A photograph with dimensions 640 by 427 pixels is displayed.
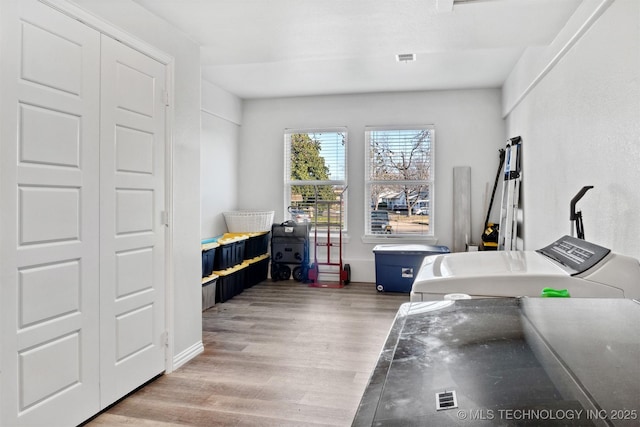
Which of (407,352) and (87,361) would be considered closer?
(407,352)

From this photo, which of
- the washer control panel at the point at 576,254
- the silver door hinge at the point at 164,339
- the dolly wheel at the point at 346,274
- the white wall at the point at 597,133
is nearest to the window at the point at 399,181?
the dolly wheel at the point at 346,274

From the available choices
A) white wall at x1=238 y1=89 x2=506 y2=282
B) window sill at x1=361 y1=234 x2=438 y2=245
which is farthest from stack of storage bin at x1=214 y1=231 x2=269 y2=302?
window sill at x1=361 y1=234 x2=438 y2=245

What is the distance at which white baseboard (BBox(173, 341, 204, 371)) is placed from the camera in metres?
2.98

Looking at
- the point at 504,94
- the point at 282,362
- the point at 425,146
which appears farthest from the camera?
the point at 425,146

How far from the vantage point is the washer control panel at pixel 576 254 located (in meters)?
1.84

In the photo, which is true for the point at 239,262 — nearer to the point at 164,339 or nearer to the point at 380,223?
the point at 380,223

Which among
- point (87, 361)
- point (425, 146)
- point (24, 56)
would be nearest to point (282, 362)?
point (87, 361)

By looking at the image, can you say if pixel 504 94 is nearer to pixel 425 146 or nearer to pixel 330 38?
pixel 425 146

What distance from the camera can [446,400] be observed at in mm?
613

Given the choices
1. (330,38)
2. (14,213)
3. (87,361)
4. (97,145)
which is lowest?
(87,361)

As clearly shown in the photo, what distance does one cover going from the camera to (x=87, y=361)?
2236 mm

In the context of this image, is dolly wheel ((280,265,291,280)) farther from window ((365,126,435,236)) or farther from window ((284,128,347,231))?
window ((365,126,435,236))

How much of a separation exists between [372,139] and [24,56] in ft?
15.4

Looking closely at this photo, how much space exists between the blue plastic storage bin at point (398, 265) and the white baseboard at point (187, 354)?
2.76 metres
